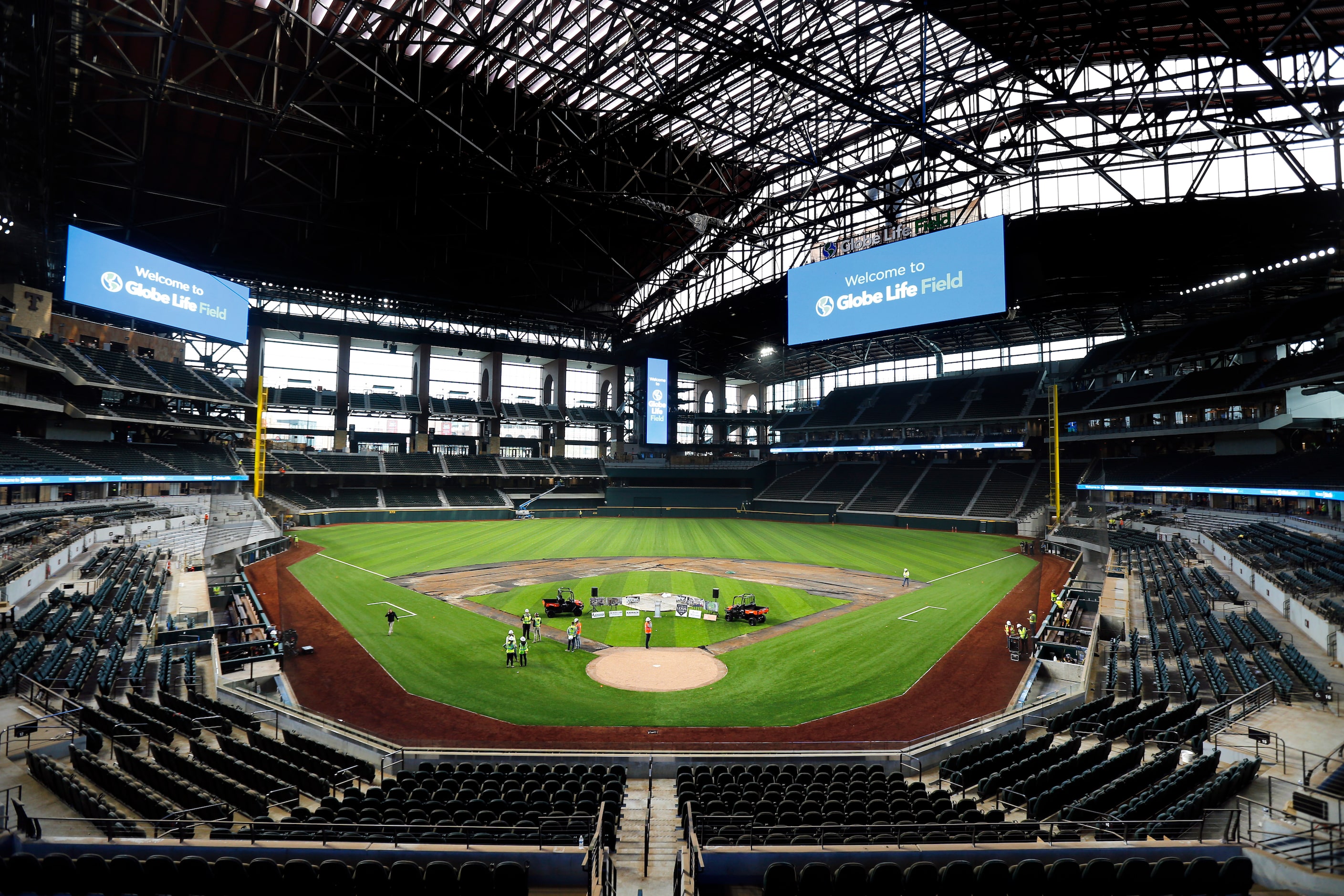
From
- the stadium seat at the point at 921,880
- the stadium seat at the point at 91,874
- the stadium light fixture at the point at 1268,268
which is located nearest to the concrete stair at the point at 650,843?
the stadium seat at the point at 921,880

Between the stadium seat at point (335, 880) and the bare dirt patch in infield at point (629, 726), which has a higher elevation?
the stadium seat at point (335, 880)

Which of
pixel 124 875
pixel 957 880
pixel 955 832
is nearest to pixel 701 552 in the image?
pixel 955 832

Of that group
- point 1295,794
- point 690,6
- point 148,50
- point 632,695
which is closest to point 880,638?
point 632,695

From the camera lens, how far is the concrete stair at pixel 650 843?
8.35m

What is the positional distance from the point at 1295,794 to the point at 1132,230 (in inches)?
1505

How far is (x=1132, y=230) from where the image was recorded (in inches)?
1476

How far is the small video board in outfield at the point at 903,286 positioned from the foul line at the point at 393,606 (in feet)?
89.0

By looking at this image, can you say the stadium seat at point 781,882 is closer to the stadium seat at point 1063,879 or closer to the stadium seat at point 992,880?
the stadium seat at point 992,880

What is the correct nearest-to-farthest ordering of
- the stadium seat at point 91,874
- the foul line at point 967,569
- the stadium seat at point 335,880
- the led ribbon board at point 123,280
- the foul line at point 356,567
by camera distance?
the stadium seat at point 91,874, the stadium seat at point 335,880, the foul line at point 356,567, the foul line at point 967,569, the led ribbon board at point 123,280

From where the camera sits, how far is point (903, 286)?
35125 millimetres

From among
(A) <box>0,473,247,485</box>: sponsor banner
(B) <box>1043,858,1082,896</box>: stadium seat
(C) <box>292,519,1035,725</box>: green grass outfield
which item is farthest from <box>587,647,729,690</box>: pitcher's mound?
(A) <box>0,473,247,485</box>: sponsor banner

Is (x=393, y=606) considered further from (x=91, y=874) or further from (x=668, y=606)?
(x=91, y=874)

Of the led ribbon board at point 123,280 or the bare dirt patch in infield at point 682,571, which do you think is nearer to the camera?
the bare dirt patch in infield at point 682,571

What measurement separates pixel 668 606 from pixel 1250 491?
1442 inches
